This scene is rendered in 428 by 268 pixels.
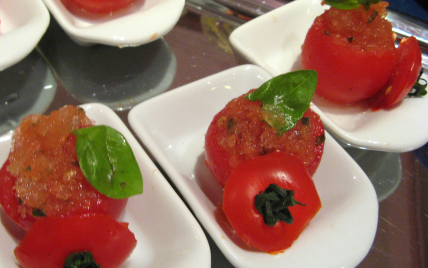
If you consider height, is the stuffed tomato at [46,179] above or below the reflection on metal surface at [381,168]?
above

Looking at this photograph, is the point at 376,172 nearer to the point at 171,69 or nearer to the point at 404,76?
the point at 404,76

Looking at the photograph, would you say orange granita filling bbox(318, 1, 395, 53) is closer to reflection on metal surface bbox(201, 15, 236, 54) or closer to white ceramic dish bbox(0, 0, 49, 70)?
reflection on metal surface bbox(201, 15, 236, 54)

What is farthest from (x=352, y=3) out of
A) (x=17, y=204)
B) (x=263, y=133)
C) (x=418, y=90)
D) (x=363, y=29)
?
(x=17, y=204)

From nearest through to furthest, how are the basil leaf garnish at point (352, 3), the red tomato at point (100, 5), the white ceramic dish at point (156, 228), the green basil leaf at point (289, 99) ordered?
1. the white ceramic dish at point (156, 228)
2. the green basil leaf at point (289, 99)
3. the basil leaf garnish at point (352, 3)
4. the red tomato at point (100, 5)

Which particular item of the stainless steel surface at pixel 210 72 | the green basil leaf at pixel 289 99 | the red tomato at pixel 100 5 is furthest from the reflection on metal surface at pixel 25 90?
the green basil leaf at pixel 289 99

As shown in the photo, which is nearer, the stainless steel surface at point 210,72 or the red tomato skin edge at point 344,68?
the stainless steel surface at point 210,72

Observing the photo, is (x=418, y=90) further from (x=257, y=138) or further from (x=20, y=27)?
(x=20, y=27)

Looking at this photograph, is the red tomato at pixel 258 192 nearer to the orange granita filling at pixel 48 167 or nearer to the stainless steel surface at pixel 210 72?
the stainless steel surface at pixel 210 72
